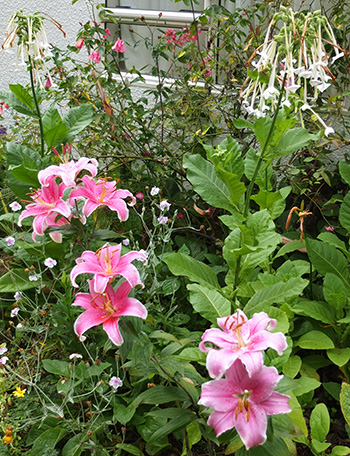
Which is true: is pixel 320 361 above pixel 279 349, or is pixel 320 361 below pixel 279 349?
below

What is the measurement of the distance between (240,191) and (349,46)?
59.9 inches

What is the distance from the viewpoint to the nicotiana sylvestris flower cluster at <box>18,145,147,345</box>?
124 cm

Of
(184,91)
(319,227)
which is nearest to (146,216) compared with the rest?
(184,91)

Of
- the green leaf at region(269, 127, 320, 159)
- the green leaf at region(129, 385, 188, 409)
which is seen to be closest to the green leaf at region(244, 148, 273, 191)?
the green leaf at region(269, 127, 320, 159)

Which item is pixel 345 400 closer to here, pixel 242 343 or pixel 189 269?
pixel 189 269

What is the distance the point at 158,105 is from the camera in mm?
2906

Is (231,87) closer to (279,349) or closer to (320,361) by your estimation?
(320,361)

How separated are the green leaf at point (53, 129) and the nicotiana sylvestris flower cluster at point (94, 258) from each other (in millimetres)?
436

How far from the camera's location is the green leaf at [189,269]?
187cm

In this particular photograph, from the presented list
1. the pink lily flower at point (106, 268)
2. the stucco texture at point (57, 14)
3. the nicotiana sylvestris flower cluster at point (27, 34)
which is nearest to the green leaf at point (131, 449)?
the pink lily flower at point (106, 268)

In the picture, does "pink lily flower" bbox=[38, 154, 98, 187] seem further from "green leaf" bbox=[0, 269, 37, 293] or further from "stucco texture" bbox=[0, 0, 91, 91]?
"stucco texture" bbox=[0, 0, 91, 91]

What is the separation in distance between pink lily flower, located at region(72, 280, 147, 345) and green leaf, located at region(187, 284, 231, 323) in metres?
0.45

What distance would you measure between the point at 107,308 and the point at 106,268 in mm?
106

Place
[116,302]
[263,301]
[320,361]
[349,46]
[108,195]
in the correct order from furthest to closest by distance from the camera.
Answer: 1. [349,46]
2. [320,361]
3. [263,301]
4. [108,195]
5. [116,302]
